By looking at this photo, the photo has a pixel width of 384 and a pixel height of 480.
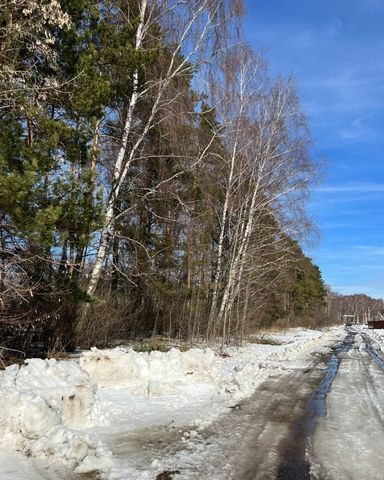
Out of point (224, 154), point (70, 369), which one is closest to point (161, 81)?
point (224, 154)

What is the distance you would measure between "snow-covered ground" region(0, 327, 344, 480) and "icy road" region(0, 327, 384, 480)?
1 cm

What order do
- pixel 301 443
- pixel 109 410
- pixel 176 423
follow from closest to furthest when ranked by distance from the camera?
pixel 301 443
pixel 176 423
pixel 109 410

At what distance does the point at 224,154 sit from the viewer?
1903cm

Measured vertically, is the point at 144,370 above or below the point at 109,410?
above

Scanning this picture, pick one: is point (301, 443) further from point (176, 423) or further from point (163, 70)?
point (163, 70)

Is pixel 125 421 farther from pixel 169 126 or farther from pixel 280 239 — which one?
pixel 280 239

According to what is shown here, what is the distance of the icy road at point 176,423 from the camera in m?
4.79

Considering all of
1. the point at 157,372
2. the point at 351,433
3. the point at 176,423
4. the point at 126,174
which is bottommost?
the point at 176,423

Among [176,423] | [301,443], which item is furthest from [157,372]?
[301,443]

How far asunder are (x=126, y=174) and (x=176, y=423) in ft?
33.6

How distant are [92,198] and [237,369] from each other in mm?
5681

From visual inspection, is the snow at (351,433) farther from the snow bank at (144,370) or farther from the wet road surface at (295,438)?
the snow bank at (144,370)

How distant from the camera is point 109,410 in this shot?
705 cm

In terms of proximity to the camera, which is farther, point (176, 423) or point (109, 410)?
point (109, 410)
